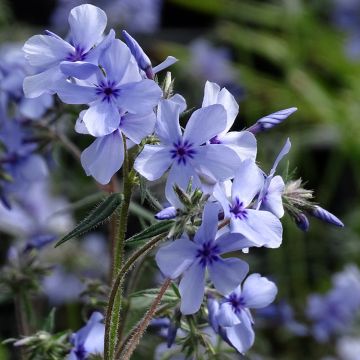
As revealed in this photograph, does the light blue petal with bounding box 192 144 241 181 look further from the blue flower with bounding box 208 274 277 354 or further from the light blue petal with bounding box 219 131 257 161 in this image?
the blue flower with bounding box 208 274 277 354

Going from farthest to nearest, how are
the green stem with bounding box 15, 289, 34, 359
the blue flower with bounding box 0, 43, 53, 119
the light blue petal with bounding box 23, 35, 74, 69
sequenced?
the blue flower with bounding box 0, 43, 53, 119 → the green stem with bounding box 15, 289, 34, 359 → the light blue petal with bounding box 23, 35, 74, 69

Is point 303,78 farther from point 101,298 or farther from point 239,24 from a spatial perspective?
point 101,298

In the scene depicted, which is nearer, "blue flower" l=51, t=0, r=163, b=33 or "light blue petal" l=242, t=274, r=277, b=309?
"light blue petal" l=242, t=274, r=277, b=309

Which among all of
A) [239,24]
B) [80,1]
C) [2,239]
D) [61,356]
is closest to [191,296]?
[61,356]

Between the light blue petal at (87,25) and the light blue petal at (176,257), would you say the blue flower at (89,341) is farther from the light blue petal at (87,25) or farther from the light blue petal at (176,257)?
the light blue petal at (87,25)

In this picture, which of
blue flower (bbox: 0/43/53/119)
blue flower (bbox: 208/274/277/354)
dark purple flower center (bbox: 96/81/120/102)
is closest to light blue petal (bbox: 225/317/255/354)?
blue flower (bbox: 208/274/277/354)

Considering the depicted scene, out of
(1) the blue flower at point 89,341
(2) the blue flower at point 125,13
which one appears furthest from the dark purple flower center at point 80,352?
(2) the blue flower at point 125,13

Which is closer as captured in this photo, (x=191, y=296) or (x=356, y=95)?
(x=191, y=296)
